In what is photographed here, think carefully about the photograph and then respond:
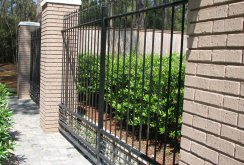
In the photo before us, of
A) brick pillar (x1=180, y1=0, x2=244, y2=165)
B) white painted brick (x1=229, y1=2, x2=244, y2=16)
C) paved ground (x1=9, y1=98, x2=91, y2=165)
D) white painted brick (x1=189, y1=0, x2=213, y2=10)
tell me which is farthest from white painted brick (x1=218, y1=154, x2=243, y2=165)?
paved ground (x1=9, y1=98, x2=91, y2=165)

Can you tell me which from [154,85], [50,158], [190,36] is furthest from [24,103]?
[190,36]

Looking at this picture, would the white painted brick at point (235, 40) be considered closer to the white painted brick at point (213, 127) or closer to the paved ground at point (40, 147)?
the white painted brick at point (213, 127)

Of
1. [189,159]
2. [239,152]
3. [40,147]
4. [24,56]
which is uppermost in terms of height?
[24,56]

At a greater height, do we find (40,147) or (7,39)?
(7,39)

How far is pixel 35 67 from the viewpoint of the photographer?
1045 cm

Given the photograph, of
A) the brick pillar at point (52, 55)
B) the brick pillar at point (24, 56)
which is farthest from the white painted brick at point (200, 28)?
the brick pillar at point (24, 56)

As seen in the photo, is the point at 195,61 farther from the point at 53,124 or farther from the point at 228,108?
the point at 53,124

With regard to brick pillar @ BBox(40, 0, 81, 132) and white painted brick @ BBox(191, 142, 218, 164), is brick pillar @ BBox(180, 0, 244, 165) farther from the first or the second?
brick pillar @ BBox(40, 0, 81, 132)

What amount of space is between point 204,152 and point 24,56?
32.7 feet

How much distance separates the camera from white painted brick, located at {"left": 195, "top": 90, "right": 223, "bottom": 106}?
201cm

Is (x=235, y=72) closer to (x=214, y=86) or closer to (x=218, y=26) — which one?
(x=214, y=86)

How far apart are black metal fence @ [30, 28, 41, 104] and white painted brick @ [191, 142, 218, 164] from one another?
8158mm

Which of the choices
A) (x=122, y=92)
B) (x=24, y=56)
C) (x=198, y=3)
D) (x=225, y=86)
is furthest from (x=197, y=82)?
(x=24, y=56)

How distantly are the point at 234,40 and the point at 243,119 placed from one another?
47 centimetres
